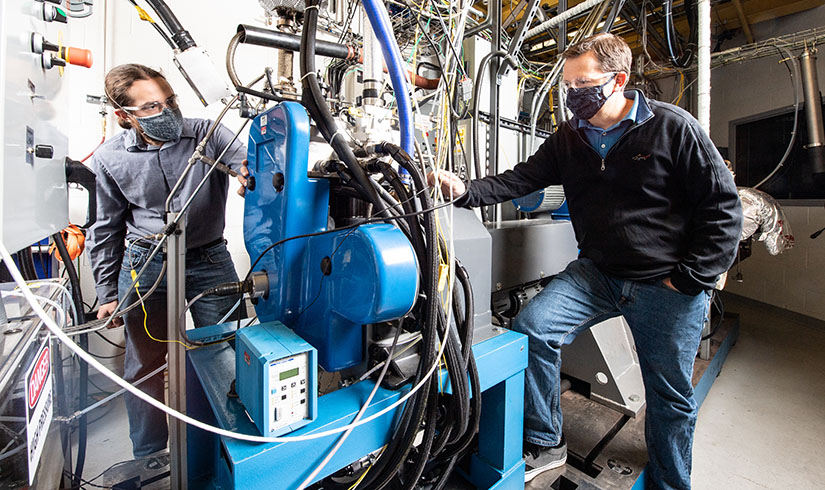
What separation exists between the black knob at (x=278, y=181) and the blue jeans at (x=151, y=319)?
88 centimetres

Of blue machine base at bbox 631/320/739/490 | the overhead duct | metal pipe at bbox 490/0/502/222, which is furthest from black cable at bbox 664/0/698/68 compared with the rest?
blue machine base at bbox 631/320/739/490

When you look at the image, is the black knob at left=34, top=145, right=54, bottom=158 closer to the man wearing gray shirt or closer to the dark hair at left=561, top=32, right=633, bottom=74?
the man wearing gray shirt

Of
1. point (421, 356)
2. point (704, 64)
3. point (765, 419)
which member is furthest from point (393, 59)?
point (765, 419)

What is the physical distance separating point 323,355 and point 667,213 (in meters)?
1.17

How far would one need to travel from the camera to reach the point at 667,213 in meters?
1.32

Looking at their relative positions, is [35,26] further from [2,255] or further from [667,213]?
[667,213]

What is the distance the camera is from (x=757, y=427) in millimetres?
1957

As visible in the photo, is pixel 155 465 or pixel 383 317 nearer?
pixel 383 317

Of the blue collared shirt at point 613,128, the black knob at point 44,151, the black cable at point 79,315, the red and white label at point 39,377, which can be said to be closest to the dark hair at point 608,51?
the blue collared shirt at point 613,128

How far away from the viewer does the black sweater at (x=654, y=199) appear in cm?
120

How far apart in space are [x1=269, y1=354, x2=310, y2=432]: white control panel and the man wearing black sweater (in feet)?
2.26

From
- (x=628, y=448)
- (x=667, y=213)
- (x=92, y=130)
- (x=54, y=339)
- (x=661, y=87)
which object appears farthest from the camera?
(x=661, y=87)

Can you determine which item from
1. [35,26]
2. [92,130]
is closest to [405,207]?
[35,26]

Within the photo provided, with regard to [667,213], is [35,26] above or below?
above
